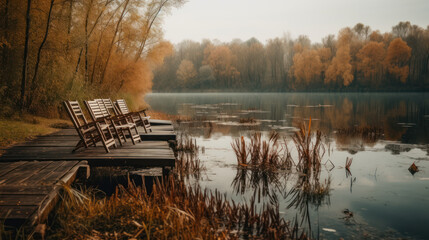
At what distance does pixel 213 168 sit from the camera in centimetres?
747

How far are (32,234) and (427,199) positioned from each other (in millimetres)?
5873

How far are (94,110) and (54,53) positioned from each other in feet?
19.6

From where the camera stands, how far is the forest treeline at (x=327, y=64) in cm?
5706

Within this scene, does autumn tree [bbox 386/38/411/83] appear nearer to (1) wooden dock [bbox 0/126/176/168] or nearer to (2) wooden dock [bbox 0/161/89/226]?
(1) wooden dock [bbox 0/126/176/168]

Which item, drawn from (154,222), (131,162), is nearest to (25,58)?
(131,162)

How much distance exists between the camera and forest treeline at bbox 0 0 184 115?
10.4 meters

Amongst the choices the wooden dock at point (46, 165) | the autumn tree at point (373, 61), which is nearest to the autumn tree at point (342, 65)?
the autumn tree at point (373, 61)

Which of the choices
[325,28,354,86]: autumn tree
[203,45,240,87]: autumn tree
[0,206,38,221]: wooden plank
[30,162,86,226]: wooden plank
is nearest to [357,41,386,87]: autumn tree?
[325,28,354,86]: autumn tree

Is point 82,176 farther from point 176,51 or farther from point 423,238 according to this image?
point 176,51

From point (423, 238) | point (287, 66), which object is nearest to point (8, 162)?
point (423, 238)

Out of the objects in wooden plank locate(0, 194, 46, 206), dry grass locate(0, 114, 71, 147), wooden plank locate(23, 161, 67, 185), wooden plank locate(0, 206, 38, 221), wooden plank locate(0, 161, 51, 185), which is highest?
dry grass locate(0, 114, 71, 147)

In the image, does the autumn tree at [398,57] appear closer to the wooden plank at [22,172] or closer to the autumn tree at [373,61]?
the autumn tree at [373,61]

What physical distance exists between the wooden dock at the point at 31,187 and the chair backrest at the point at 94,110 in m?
1.44

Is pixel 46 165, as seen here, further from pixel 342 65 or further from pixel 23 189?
pixel 342 65
